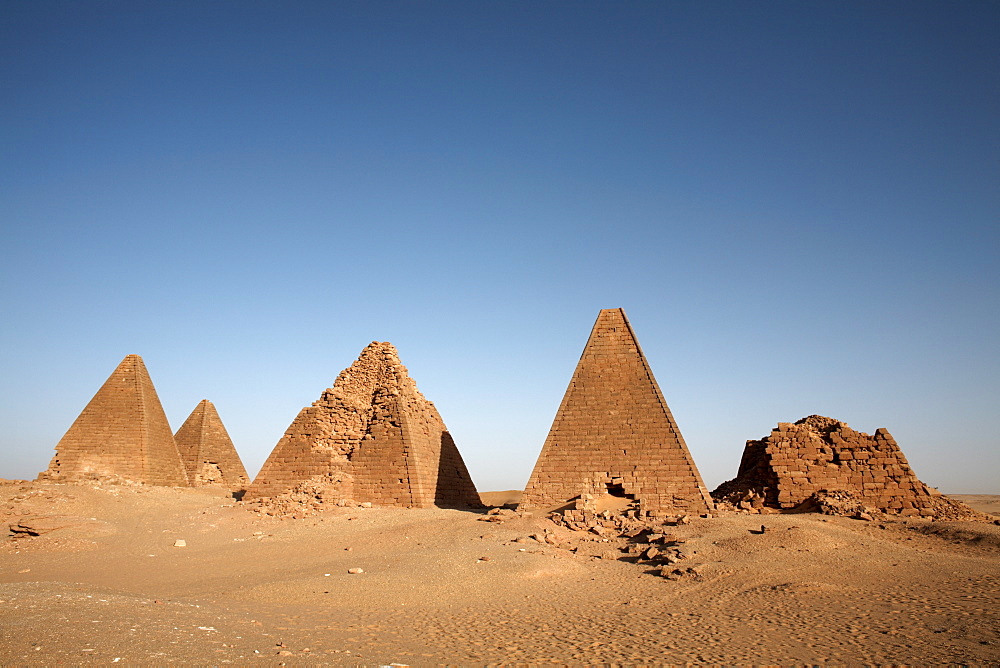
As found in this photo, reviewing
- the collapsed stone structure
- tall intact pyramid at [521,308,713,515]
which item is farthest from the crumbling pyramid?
tall intact pyramid at [521,308,713,515]

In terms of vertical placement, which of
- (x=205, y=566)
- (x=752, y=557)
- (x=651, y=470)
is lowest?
(x=205, y=566)

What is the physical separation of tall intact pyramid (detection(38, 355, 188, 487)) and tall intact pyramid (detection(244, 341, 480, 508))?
5721 millimetres

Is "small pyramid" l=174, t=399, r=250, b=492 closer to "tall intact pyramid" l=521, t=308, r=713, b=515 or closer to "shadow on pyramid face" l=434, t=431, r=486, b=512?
"shadow on pyramid face" l=434, t=431, r=486, b=512

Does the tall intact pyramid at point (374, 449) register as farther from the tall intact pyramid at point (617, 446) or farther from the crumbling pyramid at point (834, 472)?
the crumbling pyramid at point (834, 472)

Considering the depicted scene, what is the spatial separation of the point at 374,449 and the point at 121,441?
10.0m

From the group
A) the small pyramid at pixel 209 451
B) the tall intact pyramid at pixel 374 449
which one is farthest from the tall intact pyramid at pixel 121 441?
the tall intact pyramid at pixel 374 449

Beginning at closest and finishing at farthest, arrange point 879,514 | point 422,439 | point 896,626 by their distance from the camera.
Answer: point 896,626
point 879,514
point 422,439

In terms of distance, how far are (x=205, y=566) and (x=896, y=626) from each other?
11309mm

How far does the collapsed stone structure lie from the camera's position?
582 inches

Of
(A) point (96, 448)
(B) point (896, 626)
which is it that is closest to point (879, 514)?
(B) point (896, 626)

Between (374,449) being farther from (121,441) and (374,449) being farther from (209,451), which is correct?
(209,451)

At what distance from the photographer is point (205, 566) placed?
470 inches

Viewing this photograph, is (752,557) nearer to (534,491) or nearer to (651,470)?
(651,470)

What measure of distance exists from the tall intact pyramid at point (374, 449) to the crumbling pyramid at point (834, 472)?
8371 millimetres
